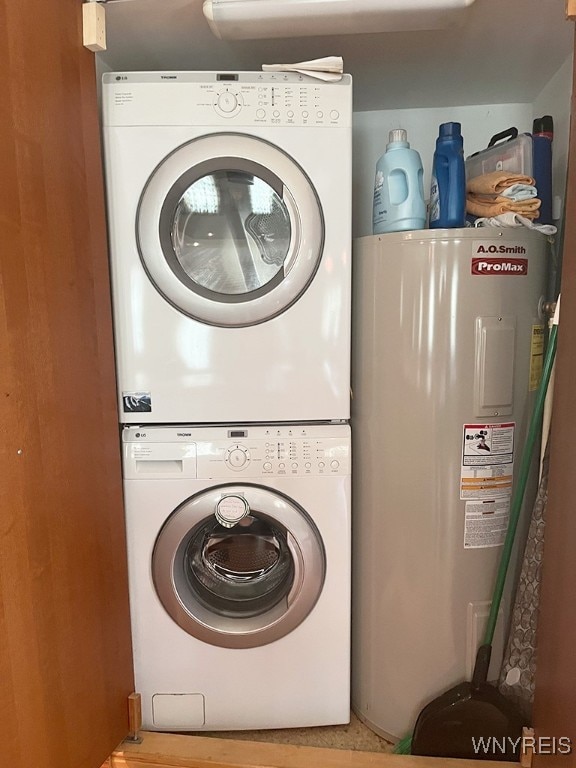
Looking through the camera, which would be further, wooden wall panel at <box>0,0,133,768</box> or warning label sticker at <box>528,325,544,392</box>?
warning label sticker at <box>528,325,544,392</box>

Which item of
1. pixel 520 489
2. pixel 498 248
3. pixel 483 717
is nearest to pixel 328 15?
pixel 498 248

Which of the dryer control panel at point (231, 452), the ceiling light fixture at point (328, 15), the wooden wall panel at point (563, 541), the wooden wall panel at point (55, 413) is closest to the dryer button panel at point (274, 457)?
the dryer control panel at point (231, 452)

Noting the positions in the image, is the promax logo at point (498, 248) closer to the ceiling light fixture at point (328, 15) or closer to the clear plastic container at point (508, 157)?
the clear plastic container at point (508, 157)

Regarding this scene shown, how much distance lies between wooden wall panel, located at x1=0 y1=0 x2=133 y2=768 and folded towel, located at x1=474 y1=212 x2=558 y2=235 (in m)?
0.87

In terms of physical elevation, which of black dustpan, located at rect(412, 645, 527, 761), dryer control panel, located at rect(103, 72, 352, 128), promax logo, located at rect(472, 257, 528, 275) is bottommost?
black dustpan, located at rect(412, 645, 527, 761)

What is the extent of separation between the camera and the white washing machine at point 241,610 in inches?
50.8

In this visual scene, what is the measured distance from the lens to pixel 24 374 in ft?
2.96

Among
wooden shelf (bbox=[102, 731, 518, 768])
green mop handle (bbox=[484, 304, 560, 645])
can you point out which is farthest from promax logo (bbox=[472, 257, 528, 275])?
wooden shelf (bbox=[102, 731, 518, 768])

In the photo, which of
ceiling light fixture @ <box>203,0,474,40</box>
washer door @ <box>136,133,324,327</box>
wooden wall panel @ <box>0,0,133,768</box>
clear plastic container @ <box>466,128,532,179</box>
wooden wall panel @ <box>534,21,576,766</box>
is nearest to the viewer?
wooden wall panel @ <box>0,0,133,768</box>

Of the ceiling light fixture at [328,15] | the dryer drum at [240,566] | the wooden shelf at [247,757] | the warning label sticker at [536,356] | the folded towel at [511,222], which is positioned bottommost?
the wooden shelf at [247,757]

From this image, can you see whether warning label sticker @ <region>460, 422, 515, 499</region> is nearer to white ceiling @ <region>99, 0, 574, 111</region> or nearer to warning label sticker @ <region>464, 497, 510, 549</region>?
warning label sticker @ <region>464, 497, 510, 549</region>

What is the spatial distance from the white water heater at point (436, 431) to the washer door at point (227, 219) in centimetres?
19

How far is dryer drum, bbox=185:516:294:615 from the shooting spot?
4.59 feet

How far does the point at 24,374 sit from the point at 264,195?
2.26ft
